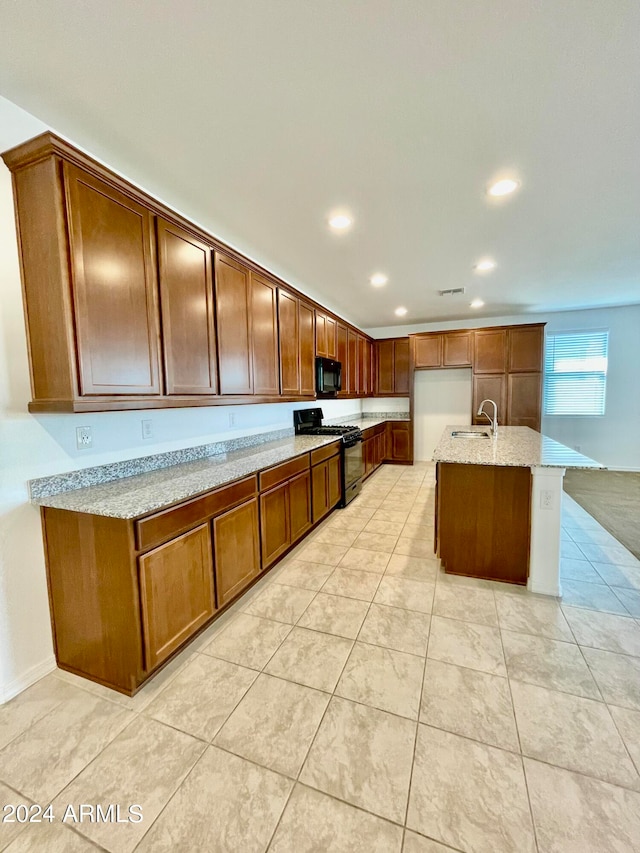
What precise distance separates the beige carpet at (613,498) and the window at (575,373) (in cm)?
111

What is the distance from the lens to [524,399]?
5.43 m

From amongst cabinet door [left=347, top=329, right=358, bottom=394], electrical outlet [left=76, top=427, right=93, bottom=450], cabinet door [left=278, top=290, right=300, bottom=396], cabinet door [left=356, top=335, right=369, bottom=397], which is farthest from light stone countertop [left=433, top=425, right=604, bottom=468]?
cabinet door [left=356, top=335, right=369, bottom=397]

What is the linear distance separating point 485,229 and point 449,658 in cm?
299

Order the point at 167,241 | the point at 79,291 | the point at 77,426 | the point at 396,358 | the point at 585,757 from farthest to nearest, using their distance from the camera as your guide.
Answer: the point at 396,358
the point at 167,241
the point at 77,426
the point at 79,291
the point at 585,757

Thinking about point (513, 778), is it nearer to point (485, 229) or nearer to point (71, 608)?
point (71, 608)

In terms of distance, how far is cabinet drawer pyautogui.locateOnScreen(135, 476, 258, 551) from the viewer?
158cm

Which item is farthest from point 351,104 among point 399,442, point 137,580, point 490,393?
point 399,442

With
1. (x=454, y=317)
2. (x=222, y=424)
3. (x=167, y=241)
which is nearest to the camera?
(x=167, y=241)

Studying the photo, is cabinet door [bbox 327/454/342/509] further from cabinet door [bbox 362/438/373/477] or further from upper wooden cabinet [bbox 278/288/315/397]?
cabinet door [bbox 362/438/373/477]

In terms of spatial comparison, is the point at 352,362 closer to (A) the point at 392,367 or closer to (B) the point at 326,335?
(B) the point at 326,335

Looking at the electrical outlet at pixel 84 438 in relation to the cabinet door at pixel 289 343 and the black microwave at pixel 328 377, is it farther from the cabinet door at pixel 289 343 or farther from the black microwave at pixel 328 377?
the black microwave at pixel 328 377

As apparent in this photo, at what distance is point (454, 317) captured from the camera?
588 cm

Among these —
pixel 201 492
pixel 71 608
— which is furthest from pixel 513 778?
pixel 71 608

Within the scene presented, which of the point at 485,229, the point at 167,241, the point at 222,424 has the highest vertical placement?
the point at 485,229
